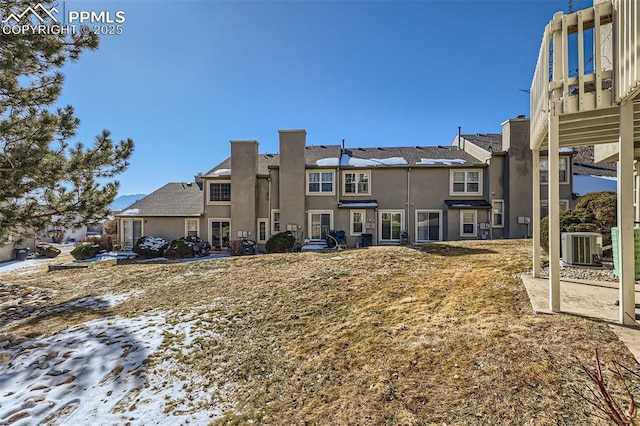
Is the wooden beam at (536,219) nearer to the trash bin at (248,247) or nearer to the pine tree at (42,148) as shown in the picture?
the pine tree at (42,148)

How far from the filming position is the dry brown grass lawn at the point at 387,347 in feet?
10.1

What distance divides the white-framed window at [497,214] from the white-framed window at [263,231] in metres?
12.9

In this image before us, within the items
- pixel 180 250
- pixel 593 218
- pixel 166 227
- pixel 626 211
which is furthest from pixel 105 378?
pixel 166 227

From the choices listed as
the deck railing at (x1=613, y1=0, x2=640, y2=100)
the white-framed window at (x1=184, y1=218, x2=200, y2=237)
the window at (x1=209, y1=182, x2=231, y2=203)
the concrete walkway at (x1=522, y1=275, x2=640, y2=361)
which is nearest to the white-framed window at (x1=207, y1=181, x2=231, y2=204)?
the window at (x1=209, y1=182, x2=231, y2=203)

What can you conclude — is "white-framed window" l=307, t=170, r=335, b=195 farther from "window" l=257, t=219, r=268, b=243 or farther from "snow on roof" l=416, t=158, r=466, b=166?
"snow on roof" l=416, t=158, r=466, b=166

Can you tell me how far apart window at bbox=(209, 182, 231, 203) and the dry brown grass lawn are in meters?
11.5

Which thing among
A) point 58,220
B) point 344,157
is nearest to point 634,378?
point 58,220

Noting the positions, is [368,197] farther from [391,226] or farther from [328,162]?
[328,162]

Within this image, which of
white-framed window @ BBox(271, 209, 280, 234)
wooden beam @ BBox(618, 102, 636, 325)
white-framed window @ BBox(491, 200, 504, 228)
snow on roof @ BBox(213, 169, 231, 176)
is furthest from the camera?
snow on roof @ BBox(213, 169, 231, 176)

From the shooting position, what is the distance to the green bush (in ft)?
30.5

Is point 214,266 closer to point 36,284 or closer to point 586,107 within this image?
point 36,284

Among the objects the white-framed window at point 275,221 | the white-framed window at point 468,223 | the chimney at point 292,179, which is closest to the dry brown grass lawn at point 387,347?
the white-framed window at point 468,223

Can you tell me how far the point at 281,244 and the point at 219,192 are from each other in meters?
5.94

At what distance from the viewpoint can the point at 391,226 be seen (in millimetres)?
18047
